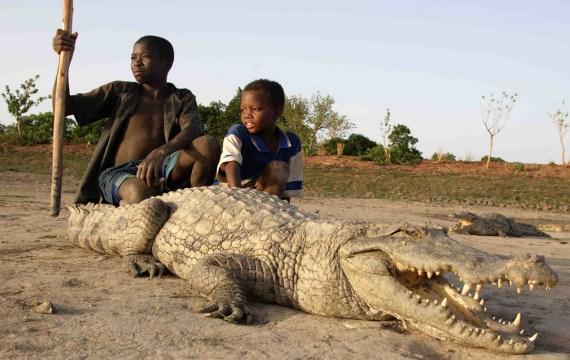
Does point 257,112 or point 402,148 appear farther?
point 402,148

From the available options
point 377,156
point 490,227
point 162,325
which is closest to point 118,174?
point 162,325

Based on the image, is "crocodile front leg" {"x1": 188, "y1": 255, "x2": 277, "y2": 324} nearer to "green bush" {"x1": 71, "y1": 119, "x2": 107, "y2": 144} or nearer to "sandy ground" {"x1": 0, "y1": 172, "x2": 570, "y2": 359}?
"sandy ground" {"x1": 0, "y1": 172, "x2": 570, "y2": 359}

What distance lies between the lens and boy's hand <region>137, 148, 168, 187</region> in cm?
488

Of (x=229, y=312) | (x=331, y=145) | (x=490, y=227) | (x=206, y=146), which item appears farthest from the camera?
(x=331, y=145)

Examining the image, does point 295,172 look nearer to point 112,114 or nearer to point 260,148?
point 260,148

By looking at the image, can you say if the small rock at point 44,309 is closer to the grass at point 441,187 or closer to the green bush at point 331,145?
the grass at point 441,187

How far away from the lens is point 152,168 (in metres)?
4.88

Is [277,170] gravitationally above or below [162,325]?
above

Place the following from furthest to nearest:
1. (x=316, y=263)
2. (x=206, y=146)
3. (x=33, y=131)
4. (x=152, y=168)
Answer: (x=33, y=131), (x=206, y=146), (x=152, y=168), (x=316, y=263)

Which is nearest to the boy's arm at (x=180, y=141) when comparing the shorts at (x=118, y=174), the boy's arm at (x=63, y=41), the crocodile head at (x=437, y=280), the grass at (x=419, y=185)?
the shorts at (x=118, y=174)

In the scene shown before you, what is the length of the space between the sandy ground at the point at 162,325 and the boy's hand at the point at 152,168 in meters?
0.73

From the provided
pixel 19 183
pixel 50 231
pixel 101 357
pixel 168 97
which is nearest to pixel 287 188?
pixel 168 97

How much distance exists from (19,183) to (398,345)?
38.1 ft

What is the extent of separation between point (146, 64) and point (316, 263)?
2997mm
